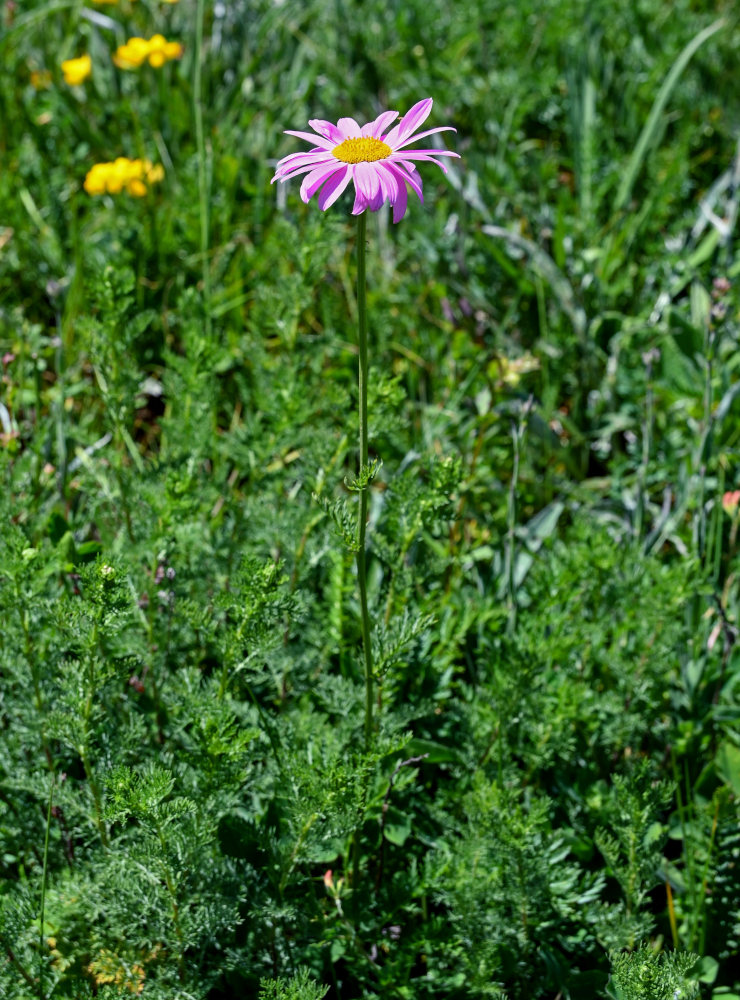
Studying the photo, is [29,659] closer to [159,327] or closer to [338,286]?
[159,327]

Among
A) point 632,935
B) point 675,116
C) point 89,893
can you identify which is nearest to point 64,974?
point 89,893

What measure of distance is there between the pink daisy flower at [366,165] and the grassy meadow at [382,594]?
0.13 m

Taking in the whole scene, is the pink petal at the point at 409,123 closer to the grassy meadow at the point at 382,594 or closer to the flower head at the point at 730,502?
the grassy meadow at the point at 382,594

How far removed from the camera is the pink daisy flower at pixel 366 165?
139cm

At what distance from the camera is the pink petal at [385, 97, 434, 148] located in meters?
1.54

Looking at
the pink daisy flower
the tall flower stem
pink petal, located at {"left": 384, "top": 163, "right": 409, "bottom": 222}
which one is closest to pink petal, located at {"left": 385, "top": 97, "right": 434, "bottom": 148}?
the pink daisy flower

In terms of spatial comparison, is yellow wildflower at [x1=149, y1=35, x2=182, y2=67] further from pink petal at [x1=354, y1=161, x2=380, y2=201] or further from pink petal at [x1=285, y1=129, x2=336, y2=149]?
pink petal at [x1=354, y1=161, x2=380, y2=201]

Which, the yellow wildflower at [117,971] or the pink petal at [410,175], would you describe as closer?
the pink petal at [410,175]

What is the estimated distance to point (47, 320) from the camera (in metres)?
3.63

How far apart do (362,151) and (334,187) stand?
A: 2.9 inches

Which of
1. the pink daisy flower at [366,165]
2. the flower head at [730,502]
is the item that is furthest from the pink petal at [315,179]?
the flower head at [730,502]

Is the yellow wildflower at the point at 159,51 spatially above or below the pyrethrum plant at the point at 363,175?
above

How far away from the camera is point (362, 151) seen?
4.87 feet

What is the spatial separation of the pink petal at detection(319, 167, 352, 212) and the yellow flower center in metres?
0.02
